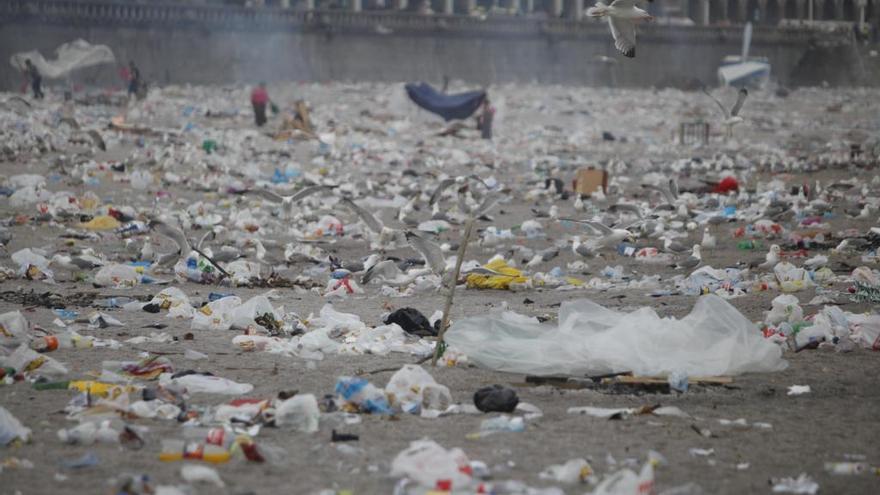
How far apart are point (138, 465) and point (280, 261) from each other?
6.75 metres

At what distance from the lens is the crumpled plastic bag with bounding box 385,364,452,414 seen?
6.44 m

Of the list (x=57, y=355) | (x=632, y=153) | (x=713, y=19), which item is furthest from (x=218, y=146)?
(x=713, y=19)

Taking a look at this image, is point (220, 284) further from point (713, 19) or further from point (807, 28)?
point (713, 19)

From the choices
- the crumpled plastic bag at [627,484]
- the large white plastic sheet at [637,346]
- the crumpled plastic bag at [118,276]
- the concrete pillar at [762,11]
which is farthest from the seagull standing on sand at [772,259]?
the concrete pillar at [762,11]

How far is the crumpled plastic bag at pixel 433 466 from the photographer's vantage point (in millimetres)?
5215

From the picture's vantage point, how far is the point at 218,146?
22828 millimetres

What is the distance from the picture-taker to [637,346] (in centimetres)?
714

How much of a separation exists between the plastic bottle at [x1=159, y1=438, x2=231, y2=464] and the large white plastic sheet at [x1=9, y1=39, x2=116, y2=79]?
3267 centimetres

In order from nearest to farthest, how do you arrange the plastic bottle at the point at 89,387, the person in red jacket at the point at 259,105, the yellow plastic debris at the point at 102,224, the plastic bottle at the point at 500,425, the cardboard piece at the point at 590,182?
the plastic bottle at the point at 500,425 → the plastic bottle at the point at 89,387 → the yellow plastic debris at the point at 102,224 → the cardboard piece at the point at 590,182 → the person in red jacket at the point at 259,105

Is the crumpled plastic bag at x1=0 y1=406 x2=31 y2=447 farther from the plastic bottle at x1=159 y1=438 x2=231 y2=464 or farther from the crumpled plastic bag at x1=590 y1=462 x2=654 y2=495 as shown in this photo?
the crumpled plastic bag at x1=590 y1=462 x2=654 y2=495

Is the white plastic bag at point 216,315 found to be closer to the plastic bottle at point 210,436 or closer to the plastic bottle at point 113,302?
the plastic bottle at point 113,302

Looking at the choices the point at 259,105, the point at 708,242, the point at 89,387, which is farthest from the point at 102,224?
the point at 259,105

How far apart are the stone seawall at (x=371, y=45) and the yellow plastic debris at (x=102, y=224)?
25080 mm

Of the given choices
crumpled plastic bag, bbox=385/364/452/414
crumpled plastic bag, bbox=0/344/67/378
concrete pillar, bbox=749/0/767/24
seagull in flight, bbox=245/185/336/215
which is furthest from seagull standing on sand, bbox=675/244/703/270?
concrete pillar, bbox=749/0/767/24
